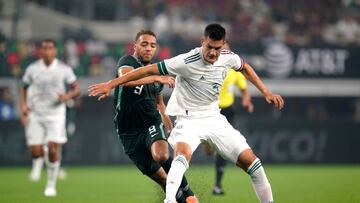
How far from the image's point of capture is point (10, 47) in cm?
2514

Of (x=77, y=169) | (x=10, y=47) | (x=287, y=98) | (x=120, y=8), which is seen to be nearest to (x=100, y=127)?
(x=77, y=169)

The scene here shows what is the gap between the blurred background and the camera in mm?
25141

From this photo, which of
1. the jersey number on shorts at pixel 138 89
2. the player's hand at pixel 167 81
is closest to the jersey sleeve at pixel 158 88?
the jersey number on shorts at pixel 138 89

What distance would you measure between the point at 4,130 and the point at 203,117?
569 inches

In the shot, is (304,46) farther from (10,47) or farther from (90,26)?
(10,47)

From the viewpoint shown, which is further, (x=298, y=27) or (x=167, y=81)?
(x=298, y=27)

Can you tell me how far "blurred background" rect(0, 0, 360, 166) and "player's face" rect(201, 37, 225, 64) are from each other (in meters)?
12.6

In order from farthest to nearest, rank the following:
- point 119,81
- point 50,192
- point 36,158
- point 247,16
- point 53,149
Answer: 1. point 247,16
2. point 36,158
3. point 53,149
4. point 50,192
5. point 119,81

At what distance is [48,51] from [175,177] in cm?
719

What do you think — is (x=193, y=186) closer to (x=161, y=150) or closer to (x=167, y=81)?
(x=161, y=150)

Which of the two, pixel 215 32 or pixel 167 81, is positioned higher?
pixel 215 32

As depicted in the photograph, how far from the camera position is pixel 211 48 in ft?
32.3

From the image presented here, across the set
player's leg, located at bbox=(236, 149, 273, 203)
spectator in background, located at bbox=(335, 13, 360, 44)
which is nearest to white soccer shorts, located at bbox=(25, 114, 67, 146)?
player's leg, located at bbox=(236, 149, 273, 203)

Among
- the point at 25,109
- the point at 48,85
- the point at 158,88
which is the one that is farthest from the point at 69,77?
the point at 158,88
